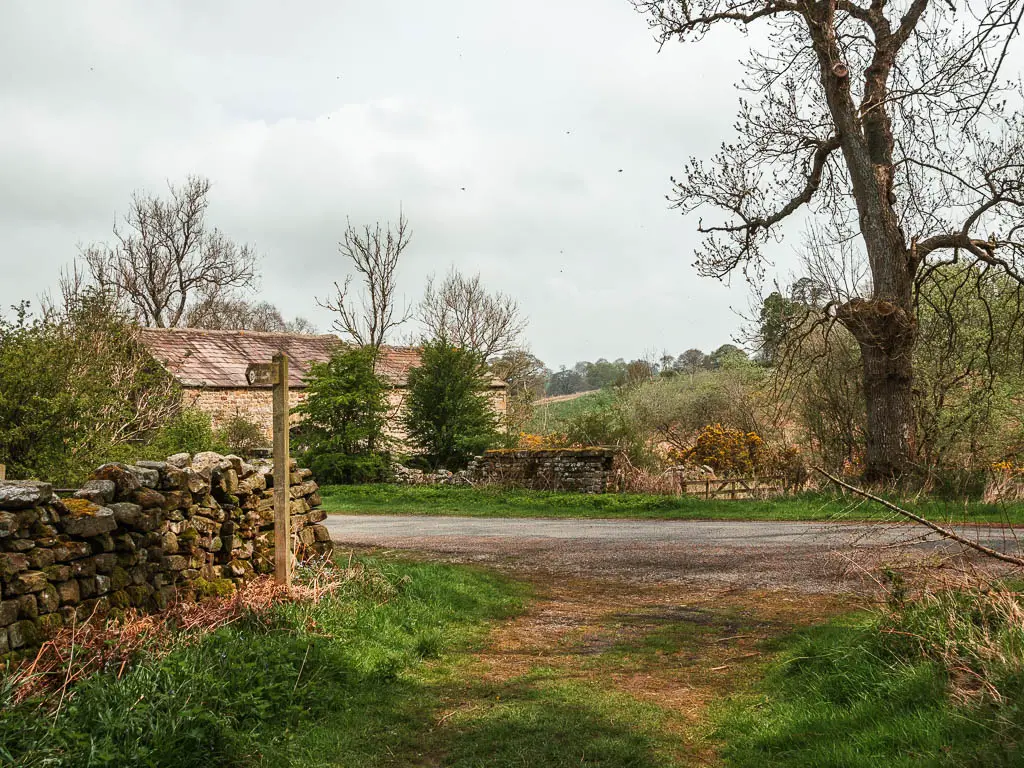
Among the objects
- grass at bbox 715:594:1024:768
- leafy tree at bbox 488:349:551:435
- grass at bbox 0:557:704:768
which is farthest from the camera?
leafy tree at bbox 488:349:551:435

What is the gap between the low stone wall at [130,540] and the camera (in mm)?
4801

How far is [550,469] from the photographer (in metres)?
21.2

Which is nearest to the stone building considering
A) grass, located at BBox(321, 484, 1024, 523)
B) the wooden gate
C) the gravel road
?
grass, located at BBox(321, 484, 1024, 523)

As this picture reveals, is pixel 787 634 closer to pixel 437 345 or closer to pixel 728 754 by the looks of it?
pixel 728 754

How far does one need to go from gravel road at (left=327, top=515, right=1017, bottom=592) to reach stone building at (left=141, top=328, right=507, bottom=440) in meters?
12.4

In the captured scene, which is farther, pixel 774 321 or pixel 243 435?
pixel 243 435

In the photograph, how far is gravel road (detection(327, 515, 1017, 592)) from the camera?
8984mm

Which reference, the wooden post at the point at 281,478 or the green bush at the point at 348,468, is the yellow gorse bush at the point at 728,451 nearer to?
the green bush at the point at 348,468

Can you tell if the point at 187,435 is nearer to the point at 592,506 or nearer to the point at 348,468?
the point at 348,468

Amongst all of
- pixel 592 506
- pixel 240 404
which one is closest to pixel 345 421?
pixel 240 404

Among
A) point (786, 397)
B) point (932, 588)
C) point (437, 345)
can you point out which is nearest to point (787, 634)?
point (932, 588)

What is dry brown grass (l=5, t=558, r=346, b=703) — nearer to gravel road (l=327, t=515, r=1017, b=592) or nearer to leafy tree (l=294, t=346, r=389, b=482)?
gravel road (l=327, t=515, r=1017, b=592)

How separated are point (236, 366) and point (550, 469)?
15813mm

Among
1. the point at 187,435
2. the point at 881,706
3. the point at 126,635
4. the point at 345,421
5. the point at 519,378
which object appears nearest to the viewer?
the point at 881,706
